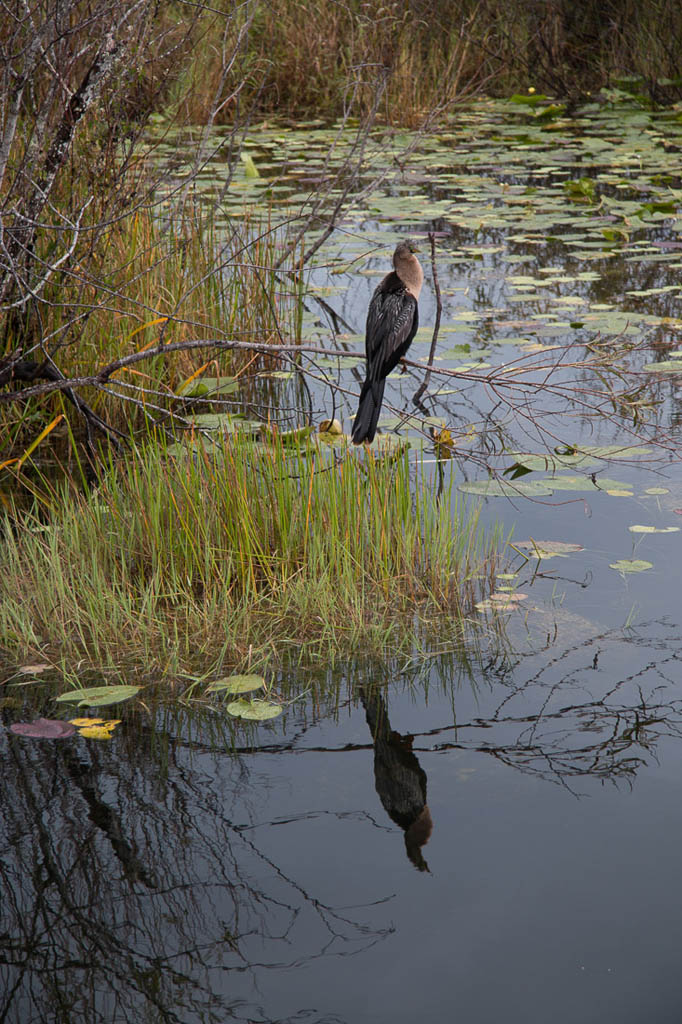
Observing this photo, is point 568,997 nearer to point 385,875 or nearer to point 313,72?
point 385,875

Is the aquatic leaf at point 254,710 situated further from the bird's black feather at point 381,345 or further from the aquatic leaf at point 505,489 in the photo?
the aquatic leaf at point 505,489

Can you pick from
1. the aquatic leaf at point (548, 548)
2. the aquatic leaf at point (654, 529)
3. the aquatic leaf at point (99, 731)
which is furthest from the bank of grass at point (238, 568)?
the aquatic leaf at point (654, 529)

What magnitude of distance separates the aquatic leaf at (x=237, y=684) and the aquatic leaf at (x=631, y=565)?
1.11m

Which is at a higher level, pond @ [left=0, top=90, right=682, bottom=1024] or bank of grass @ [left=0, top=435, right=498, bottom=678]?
bank of grass @ [left=0, top=435, right=498, bottom=678]

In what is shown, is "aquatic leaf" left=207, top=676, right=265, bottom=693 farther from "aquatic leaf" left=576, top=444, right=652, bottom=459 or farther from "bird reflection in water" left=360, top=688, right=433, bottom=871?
"aquatic leaf" left=576, top=444, right=652, bottom=459

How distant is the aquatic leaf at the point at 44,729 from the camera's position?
2400 mm

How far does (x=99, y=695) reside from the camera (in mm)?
2502

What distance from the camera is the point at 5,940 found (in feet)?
5.99

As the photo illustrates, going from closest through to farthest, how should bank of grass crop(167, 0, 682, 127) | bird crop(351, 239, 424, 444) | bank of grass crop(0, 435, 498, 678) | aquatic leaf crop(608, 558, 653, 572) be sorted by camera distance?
bank of grass crop(0, 435, 498, 678), aquatic leaf crop(608, 558, 653, 572), bird crop(351, 239, 424, 444), bank of grass crop(167, 0, 682, 127)

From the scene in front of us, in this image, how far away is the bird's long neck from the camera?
11.6ft

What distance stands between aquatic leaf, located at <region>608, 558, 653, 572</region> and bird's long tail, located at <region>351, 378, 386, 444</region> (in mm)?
801

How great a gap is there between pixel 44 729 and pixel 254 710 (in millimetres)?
475

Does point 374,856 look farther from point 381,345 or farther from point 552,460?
point 552,460

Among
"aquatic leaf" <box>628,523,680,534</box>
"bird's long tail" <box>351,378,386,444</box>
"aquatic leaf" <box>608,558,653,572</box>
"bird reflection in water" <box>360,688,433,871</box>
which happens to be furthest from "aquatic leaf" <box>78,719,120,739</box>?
"aquatic leaf" <box>628,523,680,534</box>
